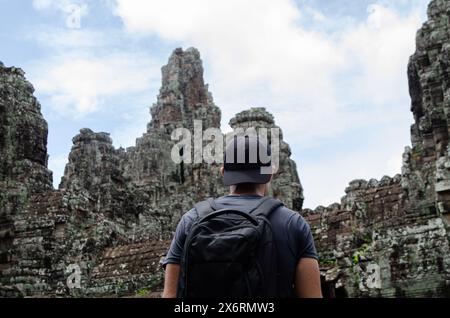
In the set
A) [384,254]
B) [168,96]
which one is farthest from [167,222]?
[168,96]

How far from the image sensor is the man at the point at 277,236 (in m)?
3.47

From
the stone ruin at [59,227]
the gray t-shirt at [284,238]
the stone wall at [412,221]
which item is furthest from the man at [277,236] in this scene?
the stone ruin at [59,227]

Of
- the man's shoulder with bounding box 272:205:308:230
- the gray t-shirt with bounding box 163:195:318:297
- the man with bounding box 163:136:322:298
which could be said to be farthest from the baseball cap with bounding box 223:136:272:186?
the man's shoulder with bounding box 272:205:308:230

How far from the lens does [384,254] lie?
360 inches

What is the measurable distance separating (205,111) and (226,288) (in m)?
43.1

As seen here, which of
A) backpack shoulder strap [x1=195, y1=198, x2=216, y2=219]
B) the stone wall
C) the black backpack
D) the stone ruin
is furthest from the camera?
the stone ruin

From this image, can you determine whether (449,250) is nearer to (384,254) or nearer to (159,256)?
(384,254)

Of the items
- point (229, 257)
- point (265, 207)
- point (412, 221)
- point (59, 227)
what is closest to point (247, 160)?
point (265, 207)

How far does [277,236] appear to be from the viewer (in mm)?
3473

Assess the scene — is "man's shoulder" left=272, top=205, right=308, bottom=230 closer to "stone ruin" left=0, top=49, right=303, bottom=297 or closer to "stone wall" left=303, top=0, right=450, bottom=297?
"stone wall" left=303, top=0, right=450, bottom=297

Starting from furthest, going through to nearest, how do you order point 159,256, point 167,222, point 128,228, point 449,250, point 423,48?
point 167,222
point 128,228
point 423,48
point 159,256
point 449,250

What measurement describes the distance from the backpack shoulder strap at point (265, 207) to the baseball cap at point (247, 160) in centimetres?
20

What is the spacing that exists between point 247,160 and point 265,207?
0.35 m

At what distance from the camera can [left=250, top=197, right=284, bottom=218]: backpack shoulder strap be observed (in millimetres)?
3510
